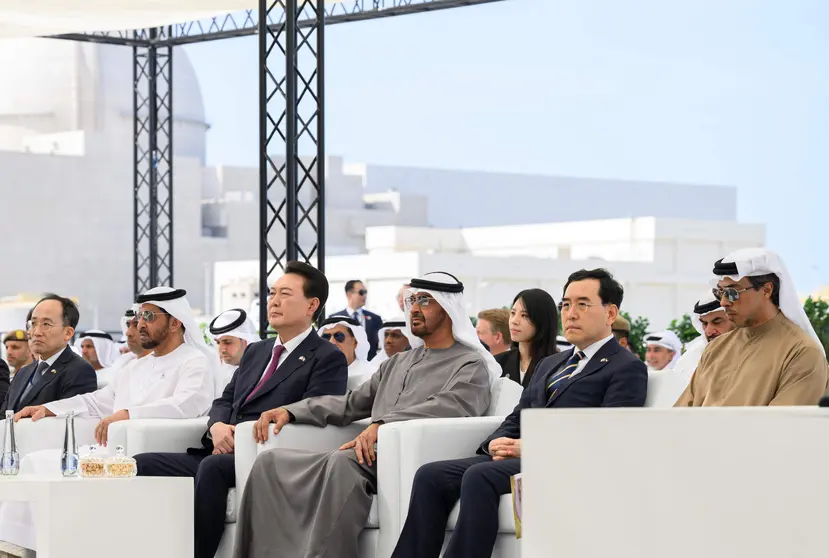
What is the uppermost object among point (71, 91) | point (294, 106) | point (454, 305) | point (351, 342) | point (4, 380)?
point (71, 91)

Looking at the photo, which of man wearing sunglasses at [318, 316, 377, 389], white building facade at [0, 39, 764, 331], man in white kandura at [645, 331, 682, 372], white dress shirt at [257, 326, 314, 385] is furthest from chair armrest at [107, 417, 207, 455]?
white building facade at [0, 39, 764, 331]

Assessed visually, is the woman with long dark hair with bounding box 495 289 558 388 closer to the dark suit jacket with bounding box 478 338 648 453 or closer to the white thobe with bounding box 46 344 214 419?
the dark suit jacket with bounding box 478 338 648 453

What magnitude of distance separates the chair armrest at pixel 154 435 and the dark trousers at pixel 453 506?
137 centimetres

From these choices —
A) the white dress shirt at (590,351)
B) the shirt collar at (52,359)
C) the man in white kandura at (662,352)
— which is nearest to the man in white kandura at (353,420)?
the white dress shirt at (590,351)

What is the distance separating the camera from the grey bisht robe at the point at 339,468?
4633 mm

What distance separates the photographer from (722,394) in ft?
14.0

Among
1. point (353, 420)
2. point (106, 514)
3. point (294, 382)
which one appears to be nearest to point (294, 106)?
point (294, 382)

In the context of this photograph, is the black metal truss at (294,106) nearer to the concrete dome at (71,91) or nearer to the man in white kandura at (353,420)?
the man in white kandura at (353,420)

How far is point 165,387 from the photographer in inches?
231

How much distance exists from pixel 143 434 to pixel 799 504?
3.40 m

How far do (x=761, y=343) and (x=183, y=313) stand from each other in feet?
8.55

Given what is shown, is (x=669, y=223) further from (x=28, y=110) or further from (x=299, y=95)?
(x=299, y=95)

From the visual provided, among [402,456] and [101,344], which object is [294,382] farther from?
[101,344]

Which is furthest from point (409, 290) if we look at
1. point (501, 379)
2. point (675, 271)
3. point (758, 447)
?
point (675, 271)
